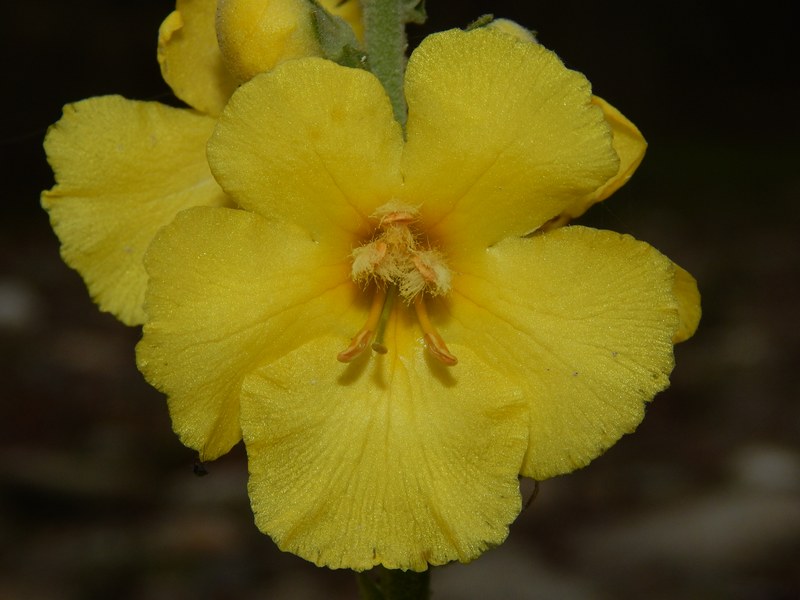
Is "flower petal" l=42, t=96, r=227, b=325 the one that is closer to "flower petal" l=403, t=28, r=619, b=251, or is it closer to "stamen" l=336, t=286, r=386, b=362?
"stamen" l=336, t=286, r=386, b=362

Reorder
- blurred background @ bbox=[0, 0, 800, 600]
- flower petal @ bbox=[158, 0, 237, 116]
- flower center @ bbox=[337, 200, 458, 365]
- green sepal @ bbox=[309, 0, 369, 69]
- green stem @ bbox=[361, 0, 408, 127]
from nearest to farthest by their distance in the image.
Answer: flower center @ bbox=[337, 200, 458, 365]
green sepal @ bbox=[309, 0, 369, 69]
green stem @ bbox=[361, 0, 408, 127]
flower petal @ bbox=[158, 0, 237, 116]
blurred background @ bbox=[0, 0, 800, 600]

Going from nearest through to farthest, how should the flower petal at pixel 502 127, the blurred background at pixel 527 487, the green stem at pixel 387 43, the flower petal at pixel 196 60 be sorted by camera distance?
the flower petal at pixel 502 127 → the green stem at pixel 387 43 → the flower petal at pixel 196 60 → the blurred background at pixel 527 487

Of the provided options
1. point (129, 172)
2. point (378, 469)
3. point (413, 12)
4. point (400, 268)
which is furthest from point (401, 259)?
point (129, 172)

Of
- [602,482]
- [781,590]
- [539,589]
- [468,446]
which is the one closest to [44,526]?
[539,589]

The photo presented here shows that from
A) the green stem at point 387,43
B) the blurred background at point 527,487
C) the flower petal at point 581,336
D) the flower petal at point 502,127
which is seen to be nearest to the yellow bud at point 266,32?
the green stem at point 387,43

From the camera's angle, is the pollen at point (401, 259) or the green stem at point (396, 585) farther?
the green stem at point (396, 585)

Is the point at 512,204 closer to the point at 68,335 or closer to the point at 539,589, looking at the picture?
the point at 539,589

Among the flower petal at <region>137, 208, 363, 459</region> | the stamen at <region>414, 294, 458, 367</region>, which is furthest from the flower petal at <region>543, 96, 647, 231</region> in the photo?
the flower petal at <region>137, 208, 363, 459</region>

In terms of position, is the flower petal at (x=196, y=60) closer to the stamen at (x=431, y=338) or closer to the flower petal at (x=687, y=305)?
the stamen at (x=431, y=338)
